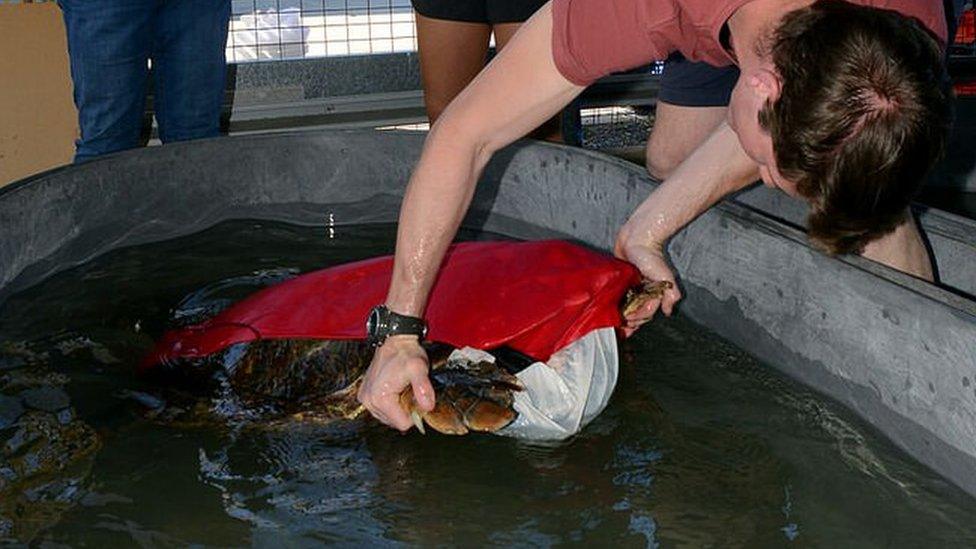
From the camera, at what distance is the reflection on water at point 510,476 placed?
1814 mm

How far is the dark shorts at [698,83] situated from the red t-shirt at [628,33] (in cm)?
105

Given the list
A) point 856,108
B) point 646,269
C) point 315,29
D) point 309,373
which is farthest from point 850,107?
point 315,29

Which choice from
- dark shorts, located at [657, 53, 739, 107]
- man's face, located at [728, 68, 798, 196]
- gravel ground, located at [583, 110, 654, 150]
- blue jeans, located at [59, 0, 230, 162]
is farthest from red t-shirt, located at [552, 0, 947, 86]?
gravel ground, located at [583, 110, 654, 150]

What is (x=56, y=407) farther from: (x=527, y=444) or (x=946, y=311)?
(x=946, y=311)

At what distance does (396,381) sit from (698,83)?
54.8 inches

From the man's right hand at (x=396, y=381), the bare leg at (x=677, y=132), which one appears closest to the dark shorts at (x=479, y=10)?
the bare leg at (x=677, y=132)

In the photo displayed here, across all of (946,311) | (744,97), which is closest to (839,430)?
(946,311)

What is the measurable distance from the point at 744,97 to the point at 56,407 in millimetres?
1441

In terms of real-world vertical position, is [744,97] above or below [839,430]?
above

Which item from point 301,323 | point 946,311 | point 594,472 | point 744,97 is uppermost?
point 744,97

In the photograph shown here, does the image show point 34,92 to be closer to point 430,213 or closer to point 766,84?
point 430,213

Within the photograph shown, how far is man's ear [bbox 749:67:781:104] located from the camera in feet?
4.87

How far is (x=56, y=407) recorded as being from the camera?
2.23 meters

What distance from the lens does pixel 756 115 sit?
1.52 m
